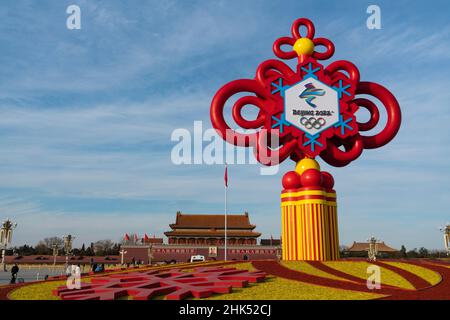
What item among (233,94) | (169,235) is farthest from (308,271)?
(169,235)

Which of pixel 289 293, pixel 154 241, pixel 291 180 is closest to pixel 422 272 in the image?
pixel 291 180

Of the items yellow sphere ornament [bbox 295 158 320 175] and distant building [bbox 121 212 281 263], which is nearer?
yellow sphere ornament [bbox 295 158 320 175]

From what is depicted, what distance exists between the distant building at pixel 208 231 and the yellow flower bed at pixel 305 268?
33.0m

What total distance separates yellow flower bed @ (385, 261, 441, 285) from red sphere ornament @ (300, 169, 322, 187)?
4.26 metres

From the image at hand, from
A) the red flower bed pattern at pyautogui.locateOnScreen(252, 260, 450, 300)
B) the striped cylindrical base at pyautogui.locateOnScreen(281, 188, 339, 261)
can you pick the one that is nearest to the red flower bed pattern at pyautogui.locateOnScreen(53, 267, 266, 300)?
the red flower bed pattern at pyautogui.locateOnScreen(252, 260, 450, 300)

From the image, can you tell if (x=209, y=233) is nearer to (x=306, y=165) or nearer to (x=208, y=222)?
(x=208, y=222)

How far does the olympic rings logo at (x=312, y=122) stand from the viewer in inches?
665

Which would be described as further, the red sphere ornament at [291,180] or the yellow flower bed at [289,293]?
the red sphere ornament at [291,180]

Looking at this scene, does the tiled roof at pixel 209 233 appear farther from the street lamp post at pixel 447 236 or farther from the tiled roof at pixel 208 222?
the street lamp post at pixel 447 236

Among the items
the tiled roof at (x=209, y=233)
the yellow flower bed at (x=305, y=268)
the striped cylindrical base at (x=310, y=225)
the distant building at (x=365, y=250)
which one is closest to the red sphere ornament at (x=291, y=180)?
the striped cylindrical base at (x=310, y=225)

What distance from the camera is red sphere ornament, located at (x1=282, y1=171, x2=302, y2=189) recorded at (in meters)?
16.7

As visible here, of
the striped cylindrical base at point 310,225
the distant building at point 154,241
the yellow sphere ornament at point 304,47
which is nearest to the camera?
the striped cylindrical base at point 310,225

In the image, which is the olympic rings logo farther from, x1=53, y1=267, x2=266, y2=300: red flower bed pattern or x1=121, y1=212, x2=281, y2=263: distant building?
x1=121, y1=212, x2=281, y2=263: distant building
